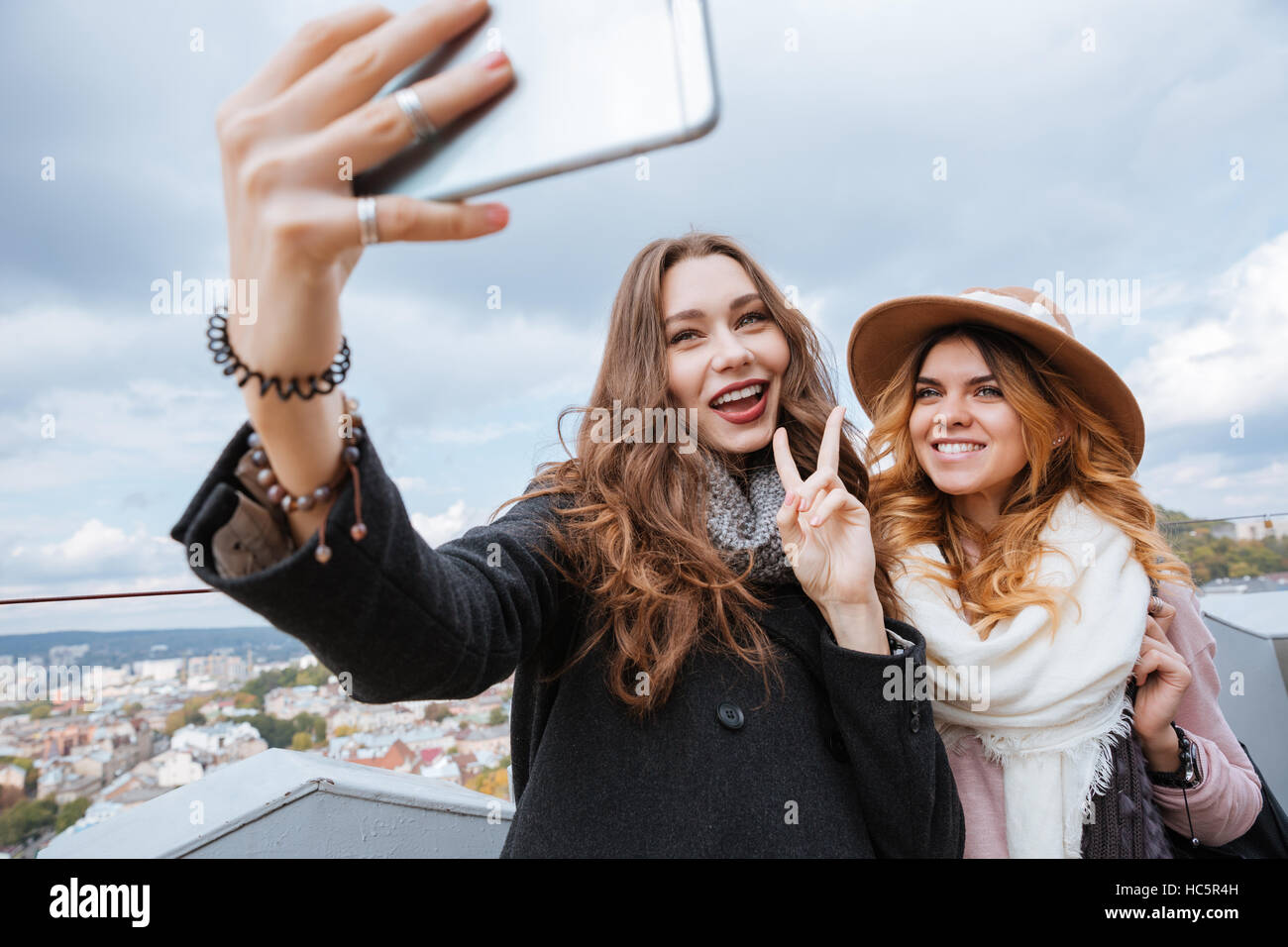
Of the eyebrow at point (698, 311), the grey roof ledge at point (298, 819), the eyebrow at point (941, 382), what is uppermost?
the eyebrow at point (698, 311)

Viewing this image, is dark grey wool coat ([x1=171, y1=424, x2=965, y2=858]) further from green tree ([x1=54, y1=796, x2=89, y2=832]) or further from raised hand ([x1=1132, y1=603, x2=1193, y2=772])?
green tree ([x1=54, y1=796, x2=89, y2=832])

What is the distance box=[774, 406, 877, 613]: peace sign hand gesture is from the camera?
1.47 metres

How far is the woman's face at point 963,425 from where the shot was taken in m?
1.99

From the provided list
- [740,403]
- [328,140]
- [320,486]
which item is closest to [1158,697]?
[740,403]

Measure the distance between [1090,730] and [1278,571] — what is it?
2520 mm

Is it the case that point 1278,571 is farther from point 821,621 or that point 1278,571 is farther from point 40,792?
point 40,792

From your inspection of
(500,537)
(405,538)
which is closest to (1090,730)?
(500,537)

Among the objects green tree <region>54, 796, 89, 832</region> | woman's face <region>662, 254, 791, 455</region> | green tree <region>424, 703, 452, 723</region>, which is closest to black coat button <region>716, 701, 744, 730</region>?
woman's face <region>662, 254, 791, 455</region>

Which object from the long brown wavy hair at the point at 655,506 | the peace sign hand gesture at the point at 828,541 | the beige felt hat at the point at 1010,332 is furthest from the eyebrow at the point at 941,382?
the peace sign hand gesture at the point at 828,541

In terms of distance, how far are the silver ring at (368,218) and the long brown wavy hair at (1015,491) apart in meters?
1.65

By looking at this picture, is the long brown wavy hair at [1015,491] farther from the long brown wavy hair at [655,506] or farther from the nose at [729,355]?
the nose at [729,355]

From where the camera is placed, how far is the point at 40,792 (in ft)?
6.31

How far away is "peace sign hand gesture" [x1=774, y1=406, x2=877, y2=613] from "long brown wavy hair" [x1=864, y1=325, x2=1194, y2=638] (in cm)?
54

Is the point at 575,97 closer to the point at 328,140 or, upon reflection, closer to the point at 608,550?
the point at 328,140
